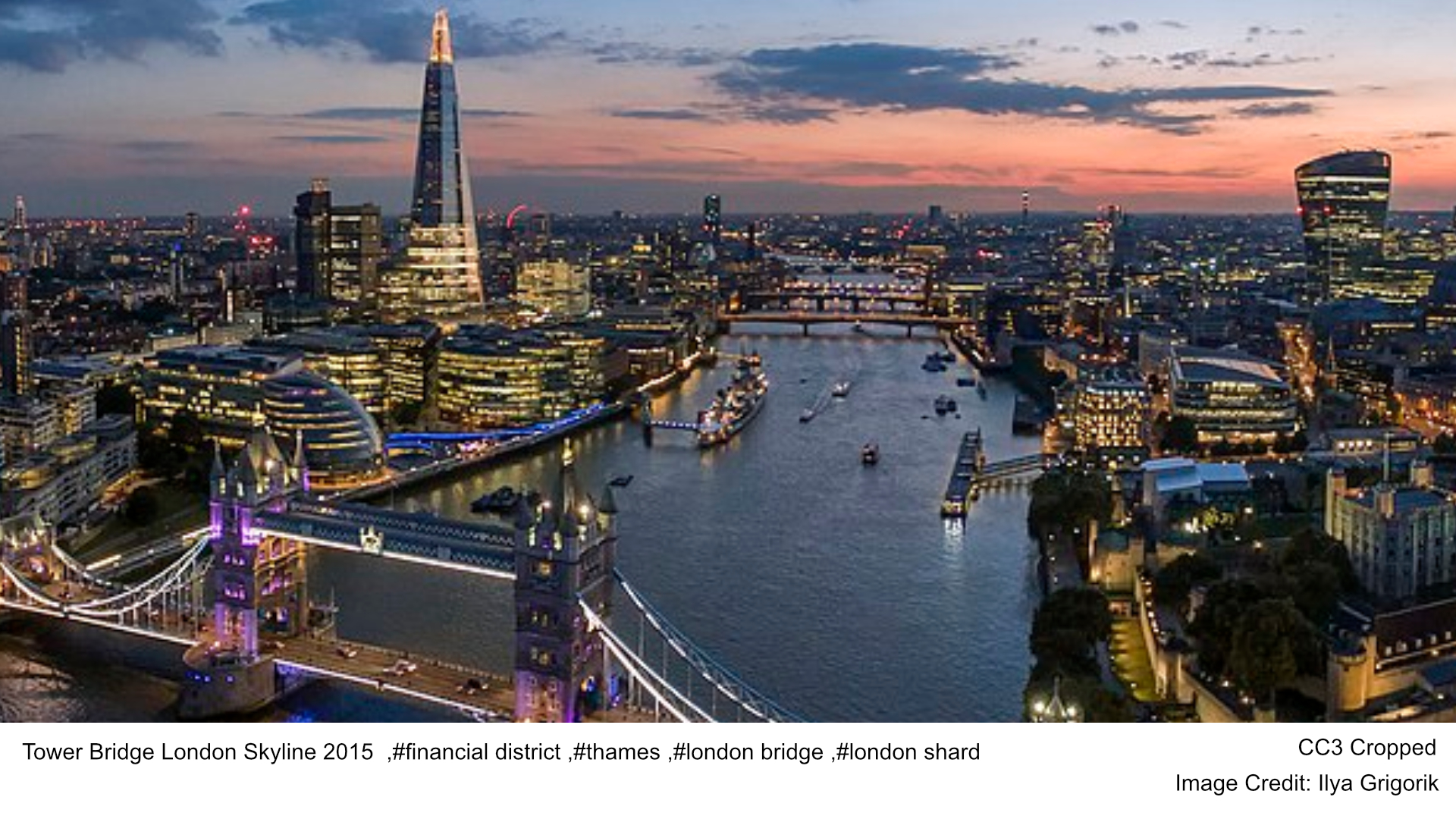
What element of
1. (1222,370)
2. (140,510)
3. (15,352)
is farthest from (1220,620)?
(15,352)

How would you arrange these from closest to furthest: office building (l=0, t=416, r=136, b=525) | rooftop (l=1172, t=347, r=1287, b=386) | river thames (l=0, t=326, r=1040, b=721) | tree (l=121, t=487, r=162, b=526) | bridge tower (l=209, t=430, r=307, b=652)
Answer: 1. river thames (l=0, t=326, r=1040, b=721)
2. bridge tower (l=209, t=430, r=307, b=652)
3. office building (l=0, t=416, r=136, b=525)
4. tree (l=121, t=487, r=162, b=526)
5. rooftop (l=1172, t=347, r=1287, b=386)

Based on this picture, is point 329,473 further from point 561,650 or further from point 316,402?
point 561,650

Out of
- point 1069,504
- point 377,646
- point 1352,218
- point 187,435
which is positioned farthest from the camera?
point 1352,218

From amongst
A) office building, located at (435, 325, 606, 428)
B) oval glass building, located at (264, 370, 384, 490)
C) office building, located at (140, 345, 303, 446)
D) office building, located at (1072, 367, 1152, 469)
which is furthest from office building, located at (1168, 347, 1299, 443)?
office building, located at (140, 345, 303, 446)

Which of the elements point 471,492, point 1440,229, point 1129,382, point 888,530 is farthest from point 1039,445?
point 1440,229

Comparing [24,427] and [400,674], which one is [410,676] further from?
[24,427]

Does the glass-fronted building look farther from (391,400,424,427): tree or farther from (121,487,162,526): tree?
(121,487,162,526): tree
